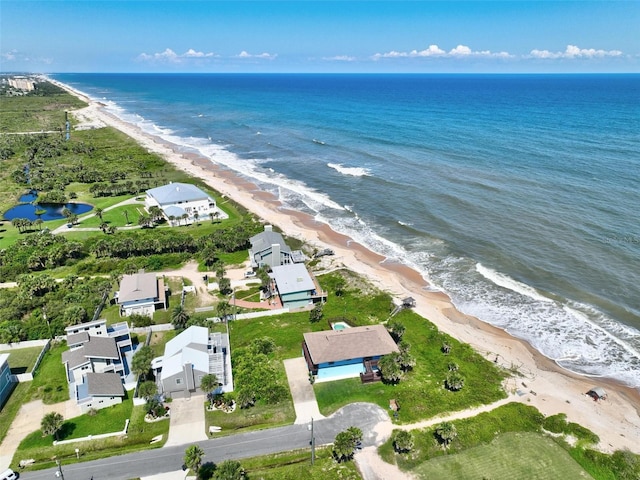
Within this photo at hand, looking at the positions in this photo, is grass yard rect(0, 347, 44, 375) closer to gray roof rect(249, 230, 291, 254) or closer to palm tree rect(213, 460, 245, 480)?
palm tree rect(213, 460, 245, 480)

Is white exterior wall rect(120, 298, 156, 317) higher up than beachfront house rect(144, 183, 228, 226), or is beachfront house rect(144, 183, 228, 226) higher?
beachfront house rect(144, 183, 228, 226)

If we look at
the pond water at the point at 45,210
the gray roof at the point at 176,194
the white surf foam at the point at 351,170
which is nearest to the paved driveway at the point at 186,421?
the gray roof at the point at 176,194

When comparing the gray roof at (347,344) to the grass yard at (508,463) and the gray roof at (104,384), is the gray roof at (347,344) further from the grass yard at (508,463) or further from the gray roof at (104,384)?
the gray roof at (104,384)

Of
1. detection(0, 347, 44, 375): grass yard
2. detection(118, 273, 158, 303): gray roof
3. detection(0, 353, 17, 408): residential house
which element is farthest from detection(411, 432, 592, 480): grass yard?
detection(0, 347, 44, 375): grass yard

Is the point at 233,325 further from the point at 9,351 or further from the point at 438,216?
the point at 438,216

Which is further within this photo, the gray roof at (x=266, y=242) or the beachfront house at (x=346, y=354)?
the gray roof at (x=266, y=242)
